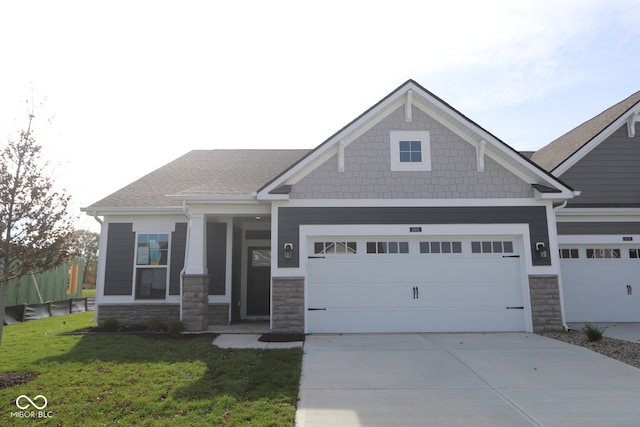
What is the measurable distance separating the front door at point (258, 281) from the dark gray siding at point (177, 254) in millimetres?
2196

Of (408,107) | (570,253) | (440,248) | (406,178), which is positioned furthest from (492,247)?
(408,107)

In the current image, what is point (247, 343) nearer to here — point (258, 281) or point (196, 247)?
point (196, 247)

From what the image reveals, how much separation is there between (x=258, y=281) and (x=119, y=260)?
413cm

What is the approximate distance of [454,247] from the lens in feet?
33.6

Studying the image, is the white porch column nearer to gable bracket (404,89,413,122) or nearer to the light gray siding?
the light gray siding

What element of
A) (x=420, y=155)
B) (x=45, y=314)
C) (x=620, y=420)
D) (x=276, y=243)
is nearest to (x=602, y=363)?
(x=620, y=420)

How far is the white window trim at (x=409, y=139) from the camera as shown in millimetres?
10438

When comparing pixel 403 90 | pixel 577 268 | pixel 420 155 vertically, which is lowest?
pixel 577 268

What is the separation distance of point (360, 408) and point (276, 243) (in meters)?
5.58

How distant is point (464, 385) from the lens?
569 cm

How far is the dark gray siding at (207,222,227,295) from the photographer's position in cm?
1152

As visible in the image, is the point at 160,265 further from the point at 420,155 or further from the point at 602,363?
the point at 602,363

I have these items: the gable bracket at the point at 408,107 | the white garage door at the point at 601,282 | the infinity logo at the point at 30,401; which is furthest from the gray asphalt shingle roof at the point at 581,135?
the infinity logo at the point at 30,401

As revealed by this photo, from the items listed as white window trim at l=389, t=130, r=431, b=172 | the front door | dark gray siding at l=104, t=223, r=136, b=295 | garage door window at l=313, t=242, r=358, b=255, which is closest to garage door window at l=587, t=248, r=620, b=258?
white window trim at l=389, t=130, r=431, b=172
